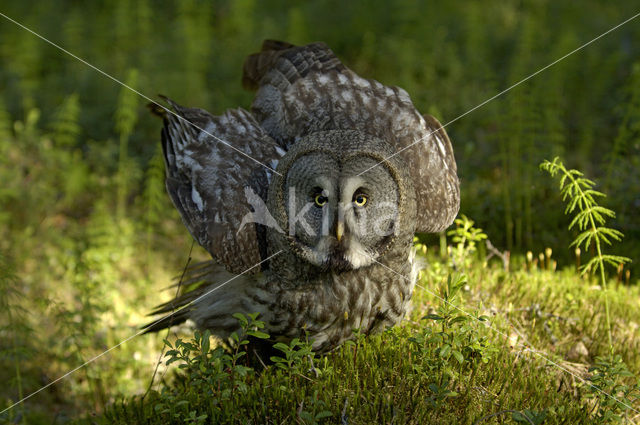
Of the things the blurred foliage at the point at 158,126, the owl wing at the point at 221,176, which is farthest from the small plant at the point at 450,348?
the blurred foliage at the point at 158,126

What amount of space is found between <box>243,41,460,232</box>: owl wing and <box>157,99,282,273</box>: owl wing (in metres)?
0.25

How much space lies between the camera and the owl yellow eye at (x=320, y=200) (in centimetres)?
299

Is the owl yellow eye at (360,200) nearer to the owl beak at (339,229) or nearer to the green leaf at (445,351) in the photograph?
the owl beak at (339,229)

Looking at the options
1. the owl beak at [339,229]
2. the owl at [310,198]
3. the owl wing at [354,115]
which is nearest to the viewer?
the owl beak at [339,229]

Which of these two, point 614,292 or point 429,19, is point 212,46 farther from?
point 614,292

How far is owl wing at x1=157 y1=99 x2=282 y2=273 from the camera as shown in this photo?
344cm

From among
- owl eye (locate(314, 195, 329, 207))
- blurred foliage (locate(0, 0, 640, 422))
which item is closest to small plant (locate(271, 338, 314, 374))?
owl eye (locate(314, 195, 329, 207))

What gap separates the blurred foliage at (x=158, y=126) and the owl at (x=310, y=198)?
1.14m

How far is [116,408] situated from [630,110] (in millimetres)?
4454

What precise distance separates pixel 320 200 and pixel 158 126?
5871mm

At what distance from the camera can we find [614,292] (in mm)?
4039

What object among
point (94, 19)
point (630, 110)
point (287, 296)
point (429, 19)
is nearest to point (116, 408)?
point (287, 296)

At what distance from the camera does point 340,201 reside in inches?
115

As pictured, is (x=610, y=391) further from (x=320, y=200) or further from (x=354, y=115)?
(x=354, y=115)
